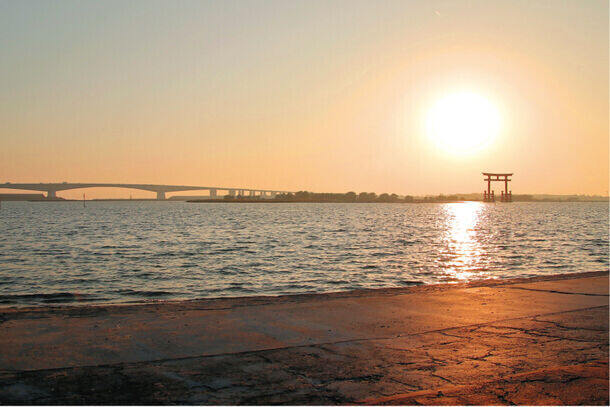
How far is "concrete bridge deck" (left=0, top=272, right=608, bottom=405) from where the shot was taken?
5.52 m

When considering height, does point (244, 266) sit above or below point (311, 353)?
below

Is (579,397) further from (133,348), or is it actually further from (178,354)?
(133,348)

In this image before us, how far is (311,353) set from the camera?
7086mm

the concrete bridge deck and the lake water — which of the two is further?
the lake water

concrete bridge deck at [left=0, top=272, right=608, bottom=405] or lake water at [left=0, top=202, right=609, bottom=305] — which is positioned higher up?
concrete bridge deck at [left=0, top=272, right=608, bottom=405]

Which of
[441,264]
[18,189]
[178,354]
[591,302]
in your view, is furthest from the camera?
[18,189]

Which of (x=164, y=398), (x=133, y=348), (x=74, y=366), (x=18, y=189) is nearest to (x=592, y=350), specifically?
(x=164, y=398)

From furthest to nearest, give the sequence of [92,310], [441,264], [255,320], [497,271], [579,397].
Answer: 1. [441,264]
2. [497,271]
3. [92,310]
4. [255,320]
5. [579,397]

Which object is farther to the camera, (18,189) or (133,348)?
(18,189)

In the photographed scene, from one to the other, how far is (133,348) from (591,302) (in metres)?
8.51

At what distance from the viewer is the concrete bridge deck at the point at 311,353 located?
5516 millimetres

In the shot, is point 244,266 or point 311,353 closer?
point 311,353

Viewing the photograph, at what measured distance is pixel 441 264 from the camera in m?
26.9

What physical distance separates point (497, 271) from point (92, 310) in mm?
18836
